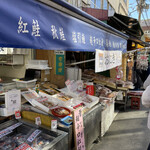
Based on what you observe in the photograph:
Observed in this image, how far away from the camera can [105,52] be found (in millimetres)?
4363

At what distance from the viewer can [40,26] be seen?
75.9 inches

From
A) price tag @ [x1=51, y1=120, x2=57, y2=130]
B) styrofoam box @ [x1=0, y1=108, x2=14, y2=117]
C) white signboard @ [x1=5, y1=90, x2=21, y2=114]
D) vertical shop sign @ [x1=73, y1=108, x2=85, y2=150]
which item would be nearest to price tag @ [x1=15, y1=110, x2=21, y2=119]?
white signboard @ [x1=5, y1=90, x2=21, y2=114]

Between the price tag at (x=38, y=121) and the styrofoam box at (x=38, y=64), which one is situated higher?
the styrofoam box at (x=38, y=64)

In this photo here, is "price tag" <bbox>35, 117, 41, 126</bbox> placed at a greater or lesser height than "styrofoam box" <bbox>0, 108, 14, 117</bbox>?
lesser

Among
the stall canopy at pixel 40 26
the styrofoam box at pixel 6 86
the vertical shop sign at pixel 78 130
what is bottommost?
the vertical shop sign at pixel 78 130

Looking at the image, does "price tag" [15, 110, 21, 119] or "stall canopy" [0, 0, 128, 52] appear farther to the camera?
"price tag" [15, 110, 21, 119]

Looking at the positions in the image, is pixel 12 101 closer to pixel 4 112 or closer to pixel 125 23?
pixel 4 112

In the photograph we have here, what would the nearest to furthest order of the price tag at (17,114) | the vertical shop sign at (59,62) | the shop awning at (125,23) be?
the price tag at (17,114)
the vertical shop sign at (59,62)
the shop awning at (125,23)

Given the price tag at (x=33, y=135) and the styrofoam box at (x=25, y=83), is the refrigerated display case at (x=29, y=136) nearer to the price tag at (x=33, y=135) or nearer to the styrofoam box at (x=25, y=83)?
the price tag at (x=33, y=135)

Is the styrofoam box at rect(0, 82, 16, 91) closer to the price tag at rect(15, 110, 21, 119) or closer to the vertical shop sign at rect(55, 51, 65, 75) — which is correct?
the vertical shop sign at rect(55, 51, 65, 75)

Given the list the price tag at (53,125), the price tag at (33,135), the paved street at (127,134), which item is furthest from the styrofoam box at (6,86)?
the paved street at (127,134)

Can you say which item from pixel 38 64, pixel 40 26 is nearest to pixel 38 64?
pixel 38 64

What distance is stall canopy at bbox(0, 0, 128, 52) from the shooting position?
60.6 inches

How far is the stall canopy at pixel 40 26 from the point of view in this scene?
154 cm
